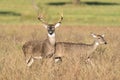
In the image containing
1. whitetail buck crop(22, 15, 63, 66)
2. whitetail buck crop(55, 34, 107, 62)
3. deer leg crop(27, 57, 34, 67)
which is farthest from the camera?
whitetail buck crop(55, 34, 107, 62)

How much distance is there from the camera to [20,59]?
39.5ft

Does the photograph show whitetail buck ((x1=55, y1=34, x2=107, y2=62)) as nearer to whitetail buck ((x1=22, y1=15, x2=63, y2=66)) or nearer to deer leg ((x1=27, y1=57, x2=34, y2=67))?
whitetail buck ((x1=22, y1=15, x2=63, y2=66))

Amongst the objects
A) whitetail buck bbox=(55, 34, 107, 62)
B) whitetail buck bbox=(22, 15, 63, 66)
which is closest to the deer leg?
whitetail buck bbox=(22, 15, 63, 66)

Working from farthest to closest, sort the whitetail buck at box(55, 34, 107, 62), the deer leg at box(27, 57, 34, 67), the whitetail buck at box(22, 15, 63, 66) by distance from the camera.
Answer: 1. the whitetail buck at box(55, 34, 107, 62)
2. the whitetail buck at box(22, 15, 63, 66)
3. the deer leg at box(27, 57, 34, 67)

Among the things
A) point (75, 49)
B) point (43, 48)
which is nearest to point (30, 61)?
point (43, 48)

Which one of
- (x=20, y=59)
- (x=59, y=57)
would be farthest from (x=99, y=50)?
(x=20, y=59)

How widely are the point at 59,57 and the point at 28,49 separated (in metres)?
0.82

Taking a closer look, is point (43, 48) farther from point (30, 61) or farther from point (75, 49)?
point (75, 49)

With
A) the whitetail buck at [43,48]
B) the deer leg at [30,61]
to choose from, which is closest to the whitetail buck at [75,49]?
the whitetail buck at [43,48]

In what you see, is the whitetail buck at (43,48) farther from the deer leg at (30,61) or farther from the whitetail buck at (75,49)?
the whitetail buck at (75,49)

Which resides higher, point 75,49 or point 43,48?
point 43,48

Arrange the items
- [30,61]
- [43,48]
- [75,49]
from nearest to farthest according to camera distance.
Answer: [30,61] < [43,48] < [75,49]

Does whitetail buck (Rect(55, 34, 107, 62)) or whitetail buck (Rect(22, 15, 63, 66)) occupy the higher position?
whitetail buck (Rect(22, 15, 63, 66))

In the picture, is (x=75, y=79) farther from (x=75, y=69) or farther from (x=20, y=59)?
(x=20, y=59)
